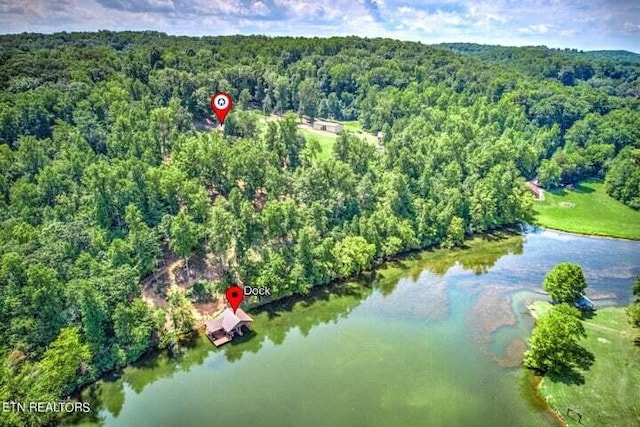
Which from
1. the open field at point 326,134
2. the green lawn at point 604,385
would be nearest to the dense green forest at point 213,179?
the open field at point 326,134

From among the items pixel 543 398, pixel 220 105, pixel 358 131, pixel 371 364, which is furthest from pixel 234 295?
pixel 358 131

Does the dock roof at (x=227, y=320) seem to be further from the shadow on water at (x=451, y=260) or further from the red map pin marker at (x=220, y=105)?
the red map pin marker at (x=220, y=105)

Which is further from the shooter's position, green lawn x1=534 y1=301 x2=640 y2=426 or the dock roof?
the dock roof

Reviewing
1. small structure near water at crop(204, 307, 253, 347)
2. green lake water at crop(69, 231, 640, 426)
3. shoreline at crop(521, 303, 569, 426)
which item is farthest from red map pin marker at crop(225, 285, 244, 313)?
shoreline at crop(521, 303, 569, 426)

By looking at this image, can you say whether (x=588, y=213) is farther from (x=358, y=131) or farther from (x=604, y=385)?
(x=358, y=131)

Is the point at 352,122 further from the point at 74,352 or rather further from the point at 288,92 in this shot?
the point at 74,352

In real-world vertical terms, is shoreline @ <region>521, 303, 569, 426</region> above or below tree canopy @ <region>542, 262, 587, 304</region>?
below

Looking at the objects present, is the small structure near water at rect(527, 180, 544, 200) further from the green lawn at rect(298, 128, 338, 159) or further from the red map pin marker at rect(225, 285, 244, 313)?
the red map pin marker at rect(225, 285, 244, 313)
